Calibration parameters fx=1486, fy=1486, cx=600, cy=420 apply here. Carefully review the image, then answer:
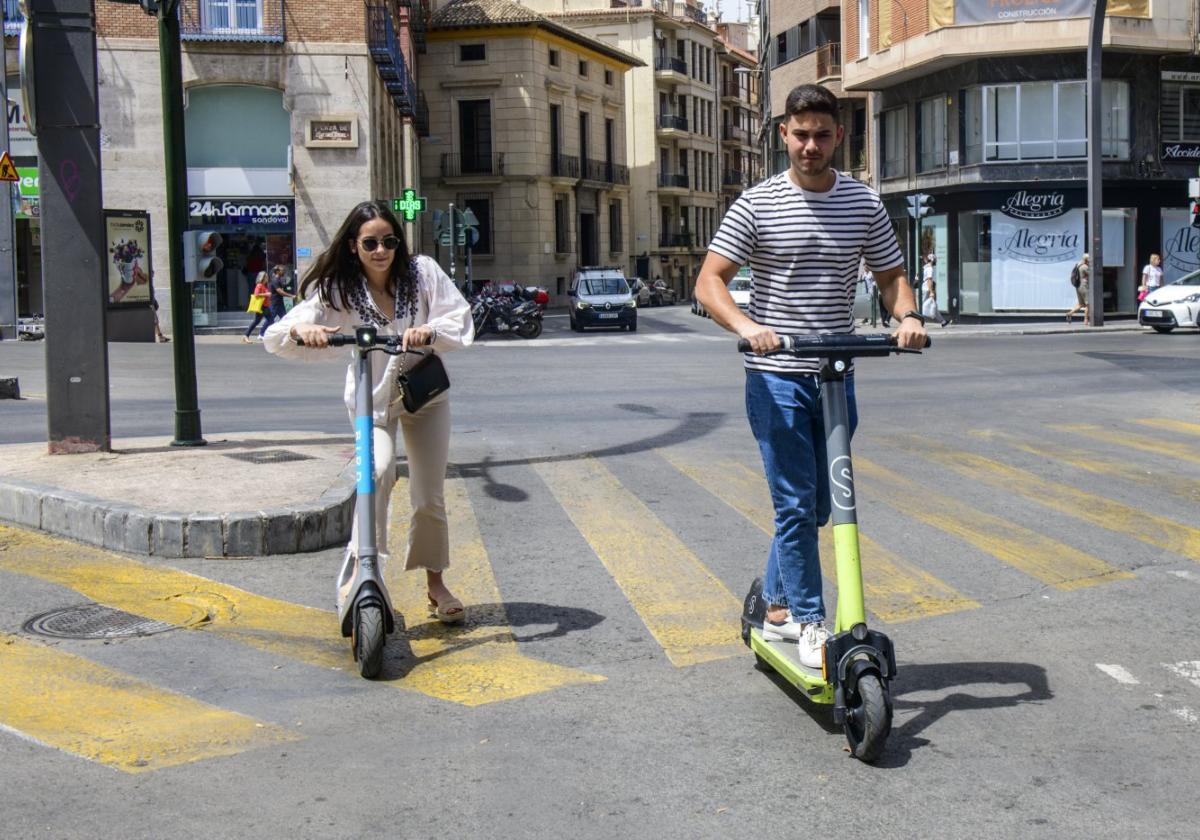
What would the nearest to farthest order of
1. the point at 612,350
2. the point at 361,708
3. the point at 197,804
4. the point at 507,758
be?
1. the point at 197,804
2. the point at 507,758
3. the point at 361,708
4. the point at 612,350

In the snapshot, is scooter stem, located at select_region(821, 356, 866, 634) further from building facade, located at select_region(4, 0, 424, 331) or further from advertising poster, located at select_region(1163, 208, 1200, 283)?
advertising poster, located at select_region(1163, 208, 1200, 283)

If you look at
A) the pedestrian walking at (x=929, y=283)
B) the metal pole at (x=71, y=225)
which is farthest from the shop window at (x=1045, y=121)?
the metal pole at (x=71, y=225)

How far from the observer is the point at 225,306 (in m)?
37.8

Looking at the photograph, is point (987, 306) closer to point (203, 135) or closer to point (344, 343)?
point (203, 135)

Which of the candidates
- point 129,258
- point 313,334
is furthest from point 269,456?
point 129,258

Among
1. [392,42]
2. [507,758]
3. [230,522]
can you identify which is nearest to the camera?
[507,758]

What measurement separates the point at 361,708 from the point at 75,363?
562 cm

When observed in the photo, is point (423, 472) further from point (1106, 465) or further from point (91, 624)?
point (1106, 465)

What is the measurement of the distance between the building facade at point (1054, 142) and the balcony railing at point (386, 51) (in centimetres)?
1368

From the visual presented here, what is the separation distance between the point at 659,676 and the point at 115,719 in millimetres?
1831

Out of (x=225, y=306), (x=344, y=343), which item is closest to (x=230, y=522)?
(x=344, y=343)

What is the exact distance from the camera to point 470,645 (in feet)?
18.8

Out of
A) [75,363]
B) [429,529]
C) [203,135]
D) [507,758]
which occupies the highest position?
[203,135]

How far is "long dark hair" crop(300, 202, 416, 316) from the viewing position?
5680mm
